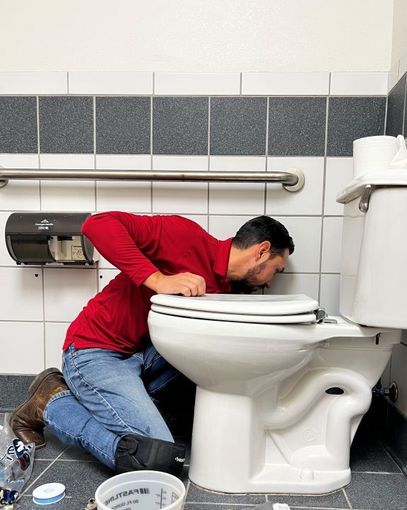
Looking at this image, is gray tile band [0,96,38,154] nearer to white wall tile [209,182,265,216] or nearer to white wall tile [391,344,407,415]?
white wall tile [209,182,265,216]

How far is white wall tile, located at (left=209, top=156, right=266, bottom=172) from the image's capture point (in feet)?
4.63

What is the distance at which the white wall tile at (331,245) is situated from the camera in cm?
142

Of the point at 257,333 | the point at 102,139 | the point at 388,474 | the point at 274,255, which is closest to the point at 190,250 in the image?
the point at 274,255

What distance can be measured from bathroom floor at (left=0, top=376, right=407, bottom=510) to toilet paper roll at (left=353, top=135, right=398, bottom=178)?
0.73 meters

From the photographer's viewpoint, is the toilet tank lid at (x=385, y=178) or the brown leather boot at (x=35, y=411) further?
the brown leather boot at (x=35, y=411)

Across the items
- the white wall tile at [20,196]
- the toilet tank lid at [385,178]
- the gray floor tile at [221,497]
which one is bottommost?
the gray floor tile at [221,497]

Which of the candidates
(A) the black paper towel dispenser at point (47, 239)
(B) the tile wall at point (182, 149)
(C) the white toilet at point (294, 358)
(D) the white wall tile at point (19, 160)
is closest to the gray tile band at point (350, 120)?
(B) the tile wall at point (182, 149)

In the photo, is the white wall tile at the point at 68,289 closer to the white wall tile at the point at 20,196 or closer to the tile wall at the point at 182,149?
the tile wall at the point at 182,149

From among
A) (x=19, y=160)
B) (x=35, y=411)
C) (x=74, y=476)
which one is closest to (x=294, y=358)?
(x=74, y=476)

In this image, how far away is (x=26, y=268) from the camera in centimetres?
147

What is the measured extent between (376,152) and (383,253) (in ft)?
0.81

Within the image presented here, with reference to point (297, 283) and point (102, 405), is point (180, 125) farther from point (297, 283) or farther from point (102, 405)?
point (102, 405)
